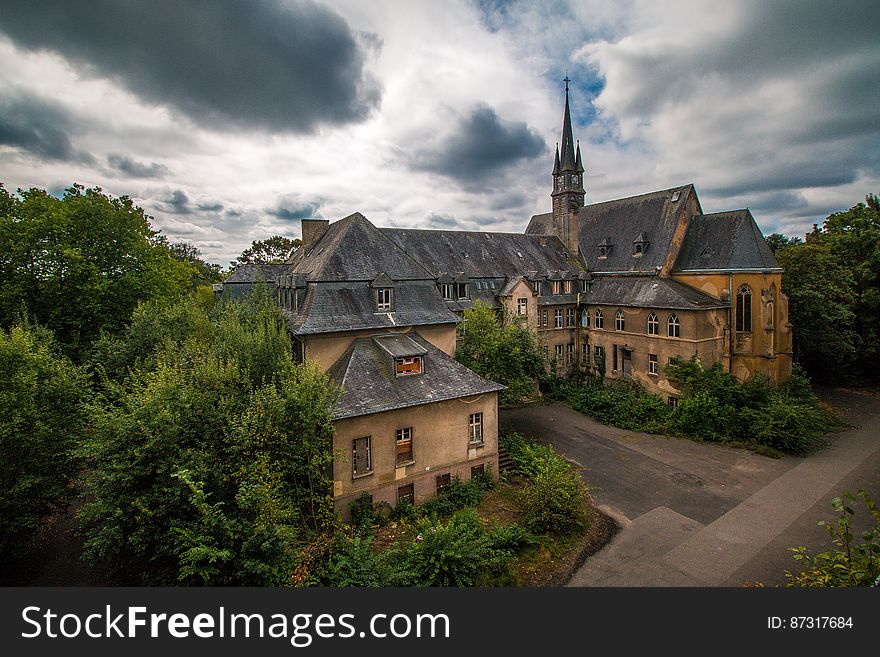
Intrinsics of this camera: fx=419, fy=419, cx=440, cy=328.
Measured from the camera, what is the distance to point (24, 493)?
13.2 metres

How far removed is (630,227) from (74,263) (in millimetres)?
40435

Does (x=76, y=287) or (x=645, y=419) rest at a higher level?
(x=76, y=287)

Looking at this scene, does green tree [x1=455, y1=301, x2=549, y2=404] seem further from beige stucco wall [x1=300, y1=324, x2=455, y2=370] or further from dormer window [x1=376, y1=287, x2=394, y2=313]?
dormer window [x1=376, y1=287, x2=394, y2=313]

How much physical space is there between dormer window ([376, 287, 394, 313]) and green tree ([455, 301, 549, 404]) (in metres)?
5.44

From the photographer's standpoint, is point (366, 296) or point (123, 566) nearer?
point (123, 566)

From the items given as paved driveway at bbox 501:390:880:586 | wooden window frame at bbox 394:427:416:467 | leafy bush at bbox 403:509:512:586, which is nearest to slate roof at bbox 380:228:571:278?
paved driveway at bbox 501:390:880:586

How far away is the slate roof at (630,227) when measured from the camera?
33500 mm

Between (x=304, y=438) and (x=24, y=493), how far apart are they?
9089mm

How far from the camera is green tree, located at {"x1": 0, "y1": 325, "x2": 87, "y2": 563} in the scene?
1295cm

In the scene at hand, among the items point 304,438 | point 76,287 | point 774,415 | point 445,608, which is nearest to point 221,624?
point 445,608

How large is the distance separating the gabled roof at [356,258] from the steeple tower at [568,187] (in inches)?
851

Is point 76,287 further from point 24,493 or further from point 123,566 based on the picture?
point 123,566

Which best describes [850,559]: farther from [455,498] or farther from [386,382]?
[386,382]

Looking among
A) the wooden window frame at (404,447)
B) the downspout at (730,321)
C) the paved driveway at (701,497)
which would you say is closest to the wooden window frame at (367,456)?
the wooden window frame at (404,447)
